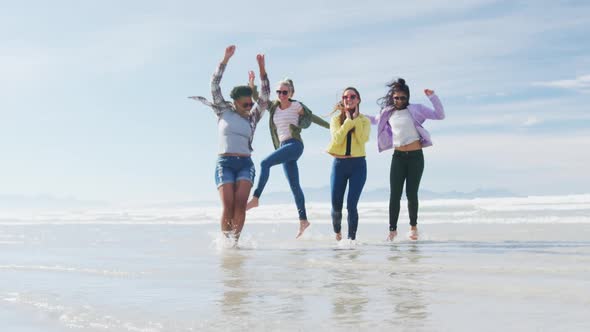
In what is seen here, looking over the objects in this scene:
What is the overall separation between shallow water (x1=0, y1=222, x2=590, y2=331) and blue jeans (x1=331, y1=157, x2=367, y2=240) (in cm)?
63

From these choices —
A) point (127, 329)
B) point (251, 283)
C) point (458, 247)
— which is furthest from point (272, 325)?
point (458, 247)

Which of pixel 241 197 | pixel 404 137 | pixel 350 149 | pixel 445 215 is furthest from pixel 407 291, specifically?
pixel 445 215

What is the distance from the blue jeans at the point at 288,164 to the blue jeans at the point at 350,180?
80 centimetres

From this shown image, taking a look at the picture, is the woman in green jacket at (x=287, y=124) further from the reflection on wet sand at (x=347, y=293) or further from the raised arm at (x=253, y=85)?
the reflection on wet sand at (x=347, y=293)

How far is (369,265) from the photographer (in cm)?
587

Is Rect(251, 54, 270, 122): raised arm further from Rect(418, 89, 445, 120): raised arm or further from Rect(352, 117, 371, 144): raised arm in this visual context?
Rect(418, 89, 445, 120): raised arm

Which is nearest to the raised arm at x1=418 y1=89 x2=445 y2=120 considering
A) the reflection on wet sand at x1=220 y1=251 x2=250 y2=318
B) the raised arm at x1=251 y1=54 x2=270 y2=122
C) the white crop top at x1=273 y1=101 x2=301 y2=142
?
the white crop top at x1=273 y1=101 x2=301 y2=142

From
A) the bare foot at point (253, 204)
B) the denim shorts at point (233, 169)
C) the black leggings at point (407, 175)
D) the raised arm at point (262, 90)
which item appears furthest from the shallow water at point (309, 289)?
the raised arm at point (262, 90)

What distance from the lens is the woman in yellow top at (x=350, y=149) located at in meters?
8.21

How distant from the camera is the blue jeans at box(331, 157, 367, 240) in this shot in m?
8.29

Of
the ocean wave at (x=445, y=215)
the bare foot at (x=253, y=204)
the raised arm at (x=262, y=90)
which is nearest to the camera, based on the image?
the raised arm at (x=262, y=90)

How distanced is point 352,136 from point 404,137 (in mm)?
802

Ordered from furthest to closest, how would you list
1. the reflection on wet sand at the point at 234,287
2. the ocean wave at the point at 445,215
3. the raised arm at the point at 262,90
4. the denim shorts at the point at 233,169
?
the ocean wave at the point at 445,215 < the raised arm at the point at 262,90 < the denim shorts at the point at 233,169 < the reflection on wet sand at the point at 234,287

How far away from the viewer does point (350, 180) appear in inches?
329
